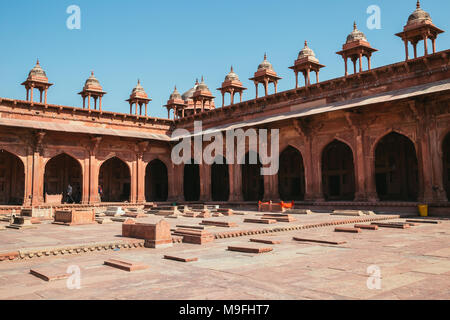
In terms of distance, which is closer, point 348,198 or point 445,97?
point 445,97

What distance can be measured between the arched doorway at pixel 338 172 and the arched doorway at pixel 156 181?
11326 millimetres

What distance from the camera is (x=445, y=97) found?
1441 cm

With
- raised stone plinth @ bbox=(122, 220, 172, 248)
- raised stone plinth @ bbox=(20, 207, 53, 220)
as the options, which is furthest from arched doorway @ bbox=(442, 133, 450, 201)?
raised stone plinth @ bbox=(20, 207, 53, 220)

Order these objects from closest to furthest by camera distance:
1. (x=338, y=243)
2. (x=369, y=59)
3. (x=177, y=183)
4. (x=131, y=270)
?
(x=131, y=270) → (x=338, y=243) → (x=369, y=59) → (x=177, y=183)

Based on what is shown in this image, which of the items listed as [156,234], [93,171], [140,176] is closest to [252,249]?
[156,234]

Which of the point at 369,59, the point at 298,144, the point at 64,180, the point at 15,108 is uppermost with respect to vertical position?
the point at 369,59

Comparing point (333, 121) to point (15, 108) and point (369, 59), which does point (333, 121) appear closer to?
point (369, 59)

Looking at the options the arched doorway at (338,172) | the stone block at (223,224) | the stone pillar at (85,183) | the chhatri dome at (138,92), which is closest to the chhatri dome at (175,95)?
the chhatri dome at (138,92)

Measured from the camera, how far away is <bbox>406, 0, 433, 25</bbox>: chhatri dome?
16.1 m

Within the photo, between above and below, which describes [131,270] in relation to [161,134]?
below

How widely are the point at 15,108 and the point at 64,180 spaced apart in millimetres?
5175

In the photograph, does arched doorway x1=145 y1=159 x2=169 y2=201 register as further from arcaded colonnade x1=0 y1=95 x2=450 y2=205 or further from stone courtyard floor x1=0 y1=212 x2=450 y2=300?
stone courtyard floor x1=0 y1=212 x2=450 y2=300

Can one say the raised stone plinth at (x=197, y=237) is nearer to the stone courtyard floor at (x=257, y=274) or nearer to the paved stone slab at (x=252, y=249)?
the stone courtyard floor at (x=257, y=274)
